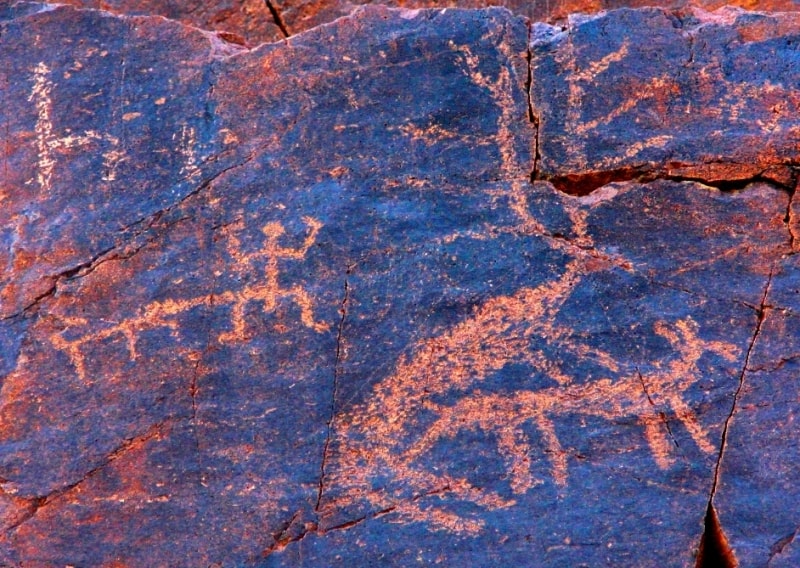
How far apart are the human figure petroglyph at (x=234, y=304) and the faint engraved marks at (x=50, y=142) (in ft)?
1.31

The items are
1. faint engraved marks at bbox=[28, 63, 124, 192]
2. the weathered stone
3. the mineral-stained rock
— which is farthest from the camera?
the mineral-stained rock

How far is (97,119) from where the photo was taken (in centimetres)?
249

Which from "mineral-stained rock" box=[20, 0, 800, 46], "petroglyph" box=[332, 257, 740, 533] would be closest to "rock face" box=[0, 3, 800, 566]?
"petroglyph" box=[332, 257, 740, 533]

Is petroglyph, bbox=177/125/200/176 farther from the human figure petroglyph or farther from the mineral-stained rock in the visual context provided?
the mineral-stained rock

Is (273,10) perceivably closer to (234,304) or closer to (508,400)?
(234,304)

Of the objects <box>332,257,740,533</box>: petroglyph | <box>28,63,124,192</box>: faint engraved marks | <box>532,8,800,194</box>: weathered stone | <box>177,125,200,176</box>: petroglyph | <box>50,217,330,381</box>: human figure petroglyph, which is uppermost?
<box>28,63,124,192</box>: faint engraved marks

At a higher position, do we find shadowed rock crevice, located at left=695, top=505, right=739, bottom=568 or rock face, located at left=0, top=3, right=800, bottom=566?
rock face, located at left=0, top=3, right=800, bottom=566

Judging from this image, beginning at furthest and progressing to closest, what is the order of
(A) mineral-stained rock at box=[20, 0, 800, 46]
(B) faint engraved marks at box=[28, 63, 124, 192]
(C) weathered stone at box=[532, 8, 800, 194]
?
(A) mineral-stained rock at box=[20, 0, 800, 46]
(B) faint engraved marks at box=[28, 63, 124, 192]
(C) weathered stone at box=[532, 8, 800, 194]

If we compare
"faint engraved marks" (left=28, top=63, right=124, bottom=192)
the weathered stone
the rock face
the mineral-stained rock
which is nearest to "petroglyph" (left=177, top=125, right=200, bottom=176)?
A: the rock face

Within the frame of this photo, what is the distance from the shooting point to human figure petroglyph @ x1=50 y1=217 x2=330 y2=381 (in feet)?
7.72

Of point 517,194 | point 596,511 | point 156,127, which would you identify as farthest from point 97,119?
point 596,511

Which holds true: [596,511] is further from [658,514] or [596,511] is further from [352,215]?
[352,215]

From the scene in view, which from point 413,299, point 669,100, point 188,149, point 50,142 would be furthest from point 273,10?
point 669,100

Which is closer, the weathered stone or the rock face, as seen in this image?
the rock face
